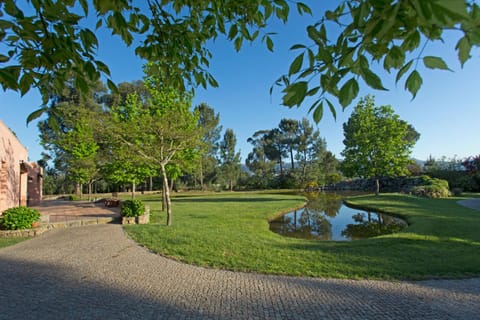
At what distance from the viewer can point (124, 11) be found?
→ 234 centimetres

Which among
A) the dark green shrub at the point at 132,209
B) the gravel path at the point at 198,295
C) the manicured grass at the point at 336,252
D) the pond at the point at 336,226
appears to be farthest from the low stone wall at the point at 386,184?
the dark green shrub at the point at 132,209

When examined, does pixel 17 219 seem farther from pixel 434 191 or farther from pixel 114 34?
pixel 434 191

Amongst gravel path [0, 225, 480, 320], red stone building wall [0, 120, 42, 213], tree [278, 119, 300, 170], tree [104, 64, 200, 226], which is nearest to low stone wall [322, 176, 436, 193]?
tree [278, 119, 300, 170]

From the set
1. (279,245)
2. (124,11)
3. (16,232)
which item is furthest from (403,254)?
(16,232)

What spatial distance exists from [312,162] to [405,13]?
41.2 m

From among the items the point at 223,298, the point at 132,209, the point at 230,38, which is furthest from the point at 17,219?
the point at 230,38

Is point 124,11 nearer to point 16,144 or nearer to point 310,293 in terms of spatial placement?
point 310,293

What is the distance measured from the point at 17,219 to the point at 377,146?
21164mm

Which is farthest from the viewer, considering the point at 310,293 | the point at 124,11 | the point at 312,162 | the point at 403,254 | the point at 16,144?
the point at 312,162

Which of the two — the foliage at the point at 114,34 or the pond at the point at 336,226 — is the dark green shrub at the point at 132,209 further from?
the foliage at the point at 114,34

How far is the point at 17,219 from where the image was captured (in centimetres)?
747

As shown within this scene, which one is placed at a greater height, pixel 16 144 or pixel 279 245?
pixel 16 144

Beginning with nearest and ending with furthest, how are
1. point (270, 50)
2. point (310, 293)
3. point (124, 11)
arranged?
point (270, 50), point (124, 11), point (310, 293)

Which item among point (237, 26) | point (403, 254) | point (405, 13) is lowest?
point (403, 254)
